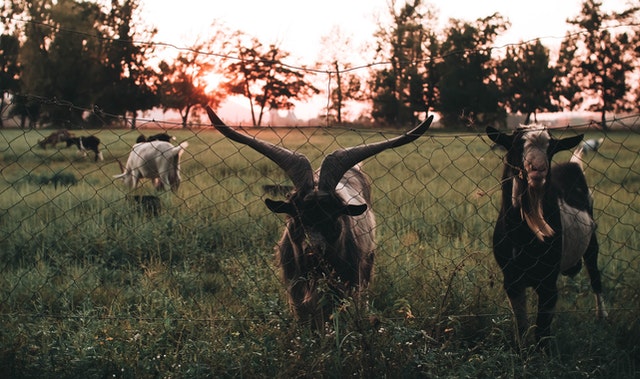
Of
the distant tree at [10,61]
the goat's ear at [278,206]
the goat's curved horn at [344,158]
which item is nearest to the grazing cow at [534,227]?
the goat's curved horn at [344,158]

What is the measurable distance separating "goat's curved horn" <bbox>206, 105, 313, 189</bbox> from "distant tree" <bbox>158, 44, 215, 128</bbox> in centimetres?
Result: 3249

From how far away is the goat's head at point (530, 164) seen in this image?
3.59 m

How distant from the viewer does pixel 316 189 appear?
12.6 ft

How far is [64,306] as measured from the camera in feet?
13.9

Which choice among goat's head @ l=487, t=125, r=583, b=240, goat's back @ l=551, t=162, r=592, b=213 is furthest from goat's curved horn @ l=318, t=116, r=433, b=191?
goat's back @ l=551, t=162, r=592, b=213

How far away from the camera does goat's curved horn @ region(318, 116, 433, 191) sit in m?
3.88

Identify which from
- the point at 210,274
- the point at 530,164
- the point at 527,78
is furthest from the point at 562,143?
the point at 527,78

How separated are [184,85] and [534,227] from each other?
130ft

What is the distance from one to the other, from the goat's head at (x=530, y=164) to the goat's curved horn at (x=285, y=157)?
123cm

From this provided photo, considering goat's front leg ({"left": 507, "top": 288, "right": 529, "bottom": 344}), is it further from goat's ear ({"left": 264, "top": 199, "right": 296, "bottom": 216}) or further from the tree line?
the tree line

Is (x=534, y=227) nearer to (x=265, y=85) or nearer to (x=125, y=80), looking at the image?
(x=265, y=85)

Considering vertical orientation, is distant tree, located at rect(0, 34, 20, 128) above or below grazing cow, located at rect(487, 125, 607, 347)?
above

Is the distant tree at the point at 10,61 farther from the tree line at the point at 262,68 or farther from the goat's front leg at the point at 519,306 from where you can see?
the goat's front leg at the point at 519,306

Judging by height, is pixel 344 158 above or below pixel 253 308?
above
